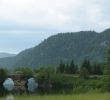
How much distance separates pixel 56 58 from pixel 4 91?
6969 inches

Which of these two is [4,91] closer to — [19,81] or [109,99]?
[19,81]

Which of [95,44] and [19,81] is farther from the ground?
[95,44]

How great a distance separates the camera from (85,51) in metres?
199

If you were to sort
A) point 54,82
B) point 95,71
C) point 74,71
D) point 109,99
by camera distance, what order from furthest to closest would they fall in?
point 74,71, point 95,71, point 54,82, point 109,99

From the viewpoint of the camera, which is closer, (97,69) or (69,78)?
(69,78)

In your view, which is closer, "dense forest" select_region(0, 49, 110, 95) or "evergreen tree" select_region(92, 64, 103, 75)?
"dense forest" select_region(0, 49, 110, 95)

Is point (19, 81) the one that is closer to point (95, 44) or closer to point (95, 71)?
point (95, 71)

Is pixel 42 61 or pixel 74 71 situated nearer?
pixel 74 71

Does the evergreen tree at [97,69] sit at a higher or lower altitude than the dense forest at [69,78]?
higher

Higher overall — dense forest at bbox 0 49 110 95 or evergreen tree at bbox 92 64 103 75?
evergreen tree at bbox 92 64 103 75

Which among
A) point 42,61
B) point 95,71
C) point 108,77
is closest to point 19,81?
point 108,77

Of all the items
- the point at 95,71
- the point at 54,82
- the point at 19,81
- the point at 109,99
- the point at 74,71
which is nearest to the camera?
the point at 109,99

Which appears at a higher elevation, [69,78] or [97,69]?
[97,69]

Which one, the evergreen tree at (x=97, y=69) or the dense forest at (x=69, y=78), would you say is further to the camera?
the evergreen tree at (x=97, y=69)
